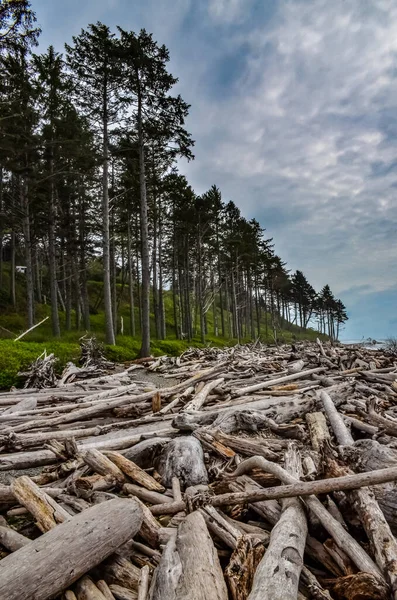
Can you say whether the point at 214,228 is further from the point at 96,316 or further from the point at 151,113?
the point at 151,113

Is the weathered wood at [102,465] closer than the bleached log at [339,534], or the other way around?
the bleached log at [339,534]

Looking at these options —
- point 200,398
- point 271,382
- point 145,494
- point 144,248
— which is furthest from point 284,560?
point 144,248

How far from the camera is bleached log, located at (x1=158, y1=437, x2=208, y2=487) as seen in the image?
3875mm

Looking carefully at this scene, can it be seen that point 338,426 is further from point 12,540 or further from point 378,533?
point 12,540

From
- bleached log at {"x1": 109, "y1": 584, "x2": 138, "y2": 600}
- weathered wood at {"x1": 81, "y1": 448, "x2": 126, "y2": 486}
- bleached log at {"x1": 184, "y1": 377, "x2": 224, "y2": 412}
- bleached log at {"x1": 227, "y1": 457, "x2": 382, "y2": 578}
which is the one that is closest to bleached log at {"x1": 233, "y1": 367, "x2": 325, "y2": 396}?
bleached log at {"x1": 184, "y1": 377, "x2": 224, "y2": 412}

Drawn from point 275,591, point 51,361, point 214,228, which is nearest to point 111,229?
point 214,228

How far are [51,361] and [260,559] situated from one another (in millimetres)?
9921

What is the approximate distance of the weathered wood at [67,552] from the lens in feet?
6.83

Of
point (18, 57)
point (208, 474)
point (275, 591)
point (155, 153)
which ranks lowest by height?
point (208, 474)

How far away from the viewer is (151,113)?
67.0 ft

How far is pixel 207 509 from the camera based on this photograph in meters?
2.97

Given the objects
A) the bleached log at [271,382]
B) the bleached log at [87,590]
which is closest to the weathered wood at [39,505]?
the bleached log at [87,590]

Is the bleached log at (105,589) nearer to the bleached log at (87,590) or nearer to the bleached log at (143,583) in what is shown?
the bleached log at (87,590)

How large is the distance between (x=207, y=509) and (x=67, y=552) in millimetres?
1126
